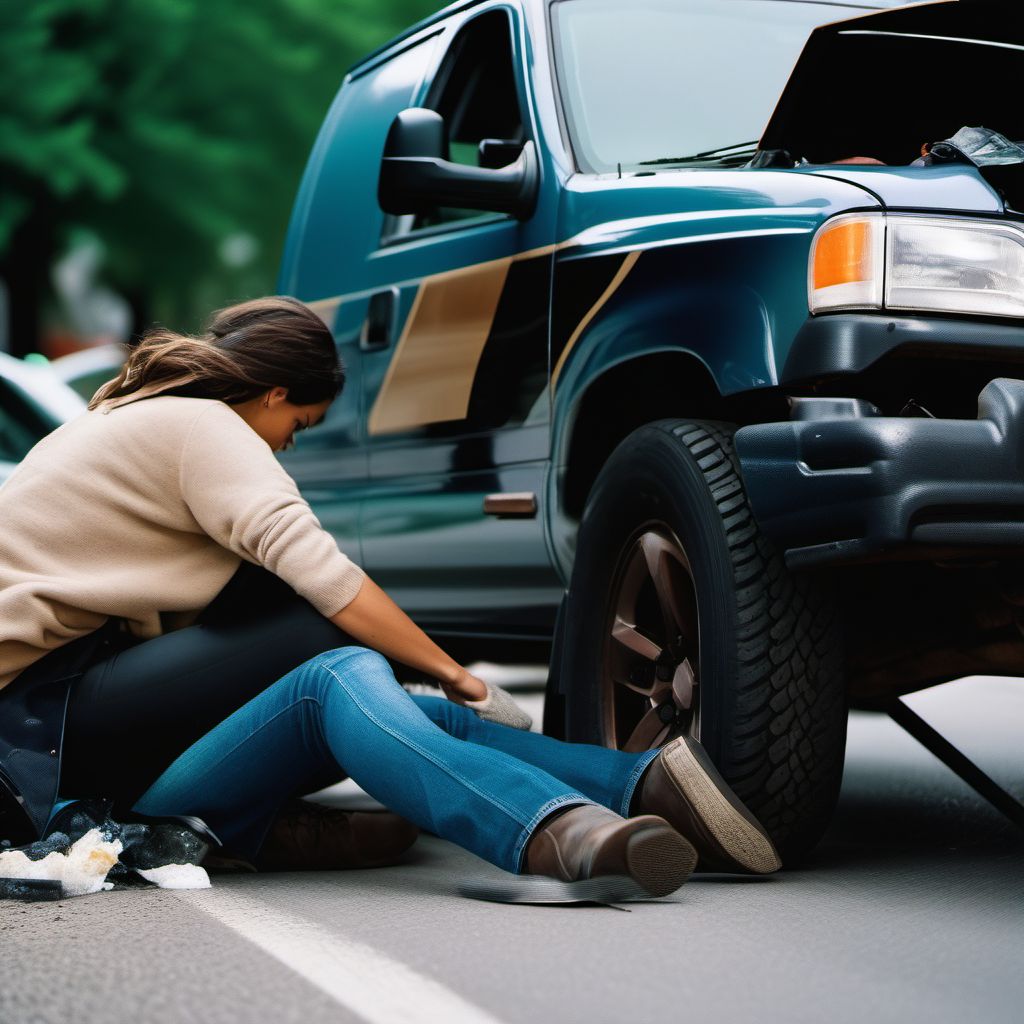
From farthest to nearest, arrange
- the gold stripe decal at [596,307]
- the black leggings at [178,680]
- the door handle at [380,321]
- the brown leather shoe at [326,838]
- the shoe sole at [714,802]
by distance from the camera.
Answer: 1. the door handle at [380,321]
2. the gold stripe decal at [596,307]
3. the brown leather shoe at [326,838]
4. the black leggings at [178,680]
5. the shoe sole at [714,802]

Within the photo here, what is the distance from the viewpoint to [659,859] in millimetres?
3559

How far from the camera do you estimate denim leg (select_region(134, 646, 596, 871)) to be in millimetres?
3633

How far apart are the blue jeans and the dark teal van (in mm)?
343

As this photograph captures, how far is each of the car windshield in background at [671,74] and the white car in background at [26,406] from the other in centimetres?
425

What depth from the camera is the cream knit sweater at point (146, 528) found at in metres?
3.91

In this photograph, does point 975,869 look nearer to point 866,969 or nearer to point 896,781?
point 866,969

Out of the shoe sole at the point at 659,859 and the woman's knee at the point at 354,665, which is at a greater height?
the woman's knee at the point at 354,665

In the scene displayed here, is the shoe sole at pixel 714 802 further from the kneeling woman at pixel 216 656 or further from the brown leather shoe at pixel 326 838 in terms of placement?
the brown leather shoe at pixel 326 838

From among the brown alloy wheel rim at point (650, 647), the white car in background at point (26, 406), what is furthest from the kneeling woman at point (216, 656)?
the white car in background at point (26, 406)

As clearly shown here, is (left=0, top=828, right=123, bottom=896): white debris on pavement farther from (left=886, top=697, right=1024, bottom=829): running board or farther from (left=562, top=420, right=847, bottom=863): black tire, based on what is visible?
(left=886, top=697, right=1024, bottom=829): running board

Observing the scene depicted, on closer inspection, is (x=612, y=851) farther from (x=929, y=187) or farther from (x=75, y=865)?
(x=929, y=187)

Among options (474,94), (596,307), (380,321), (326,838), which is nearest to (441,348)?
(380,321)

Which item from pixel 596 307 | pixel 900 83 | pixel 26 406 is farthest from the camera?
pixel 26 406

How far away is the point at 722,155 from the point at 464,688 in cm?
158
